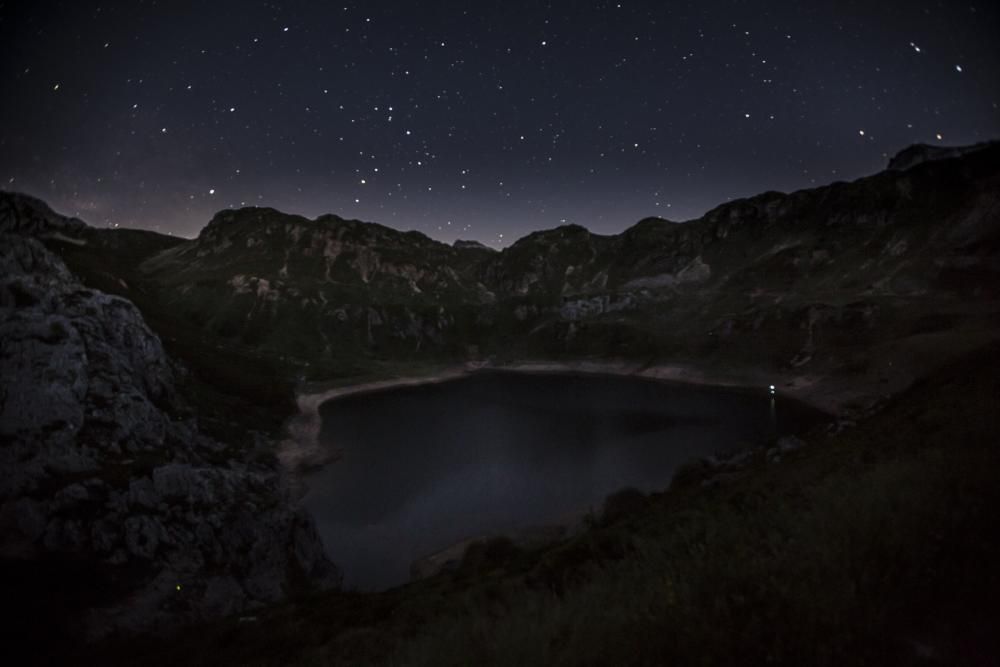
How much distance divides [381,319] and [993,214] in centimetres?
19715

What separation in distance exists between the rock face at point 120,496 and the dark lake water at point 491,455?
7.73 m

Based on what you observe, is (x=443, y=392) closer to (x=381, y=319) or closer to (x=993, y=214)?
(x=381, y=319)

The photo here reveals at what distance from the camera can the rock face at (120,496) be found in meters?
27.5

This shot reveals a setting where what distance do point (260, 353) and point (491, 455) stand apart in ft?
355

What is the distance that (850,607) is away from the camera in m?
4.29

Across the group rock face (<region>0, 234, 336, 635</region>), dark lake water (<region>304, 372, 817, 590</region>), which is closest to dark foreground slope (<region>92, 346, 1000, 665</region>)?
rock face (<region>0, 234, 336, 635</region>)

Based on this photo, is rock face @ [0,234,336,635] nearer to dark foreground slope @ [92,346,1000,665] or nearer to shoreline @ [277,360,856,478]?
shoreline @ [277,360,856,478]

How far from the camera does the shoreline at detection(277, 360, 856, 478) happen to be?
2795 inches

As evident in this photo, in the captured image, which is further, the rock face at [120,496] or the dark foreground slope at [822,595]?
the rock face at [120,496]

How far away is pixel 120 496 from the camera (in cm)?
3116

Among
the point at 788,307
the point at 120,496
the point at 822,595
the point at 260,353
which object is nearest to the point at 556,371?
the point at 788,307

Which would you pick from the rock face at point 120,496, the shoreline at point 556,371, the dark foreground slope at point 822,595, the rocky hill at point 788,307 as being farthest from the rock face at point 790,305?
the dark foreground slope at point 822,595

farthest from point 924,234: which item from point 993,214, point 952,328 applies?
point 952,328

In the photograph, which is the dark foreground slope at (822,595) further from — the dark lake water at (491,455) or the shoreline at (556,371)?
the shoreline at (556,371)
